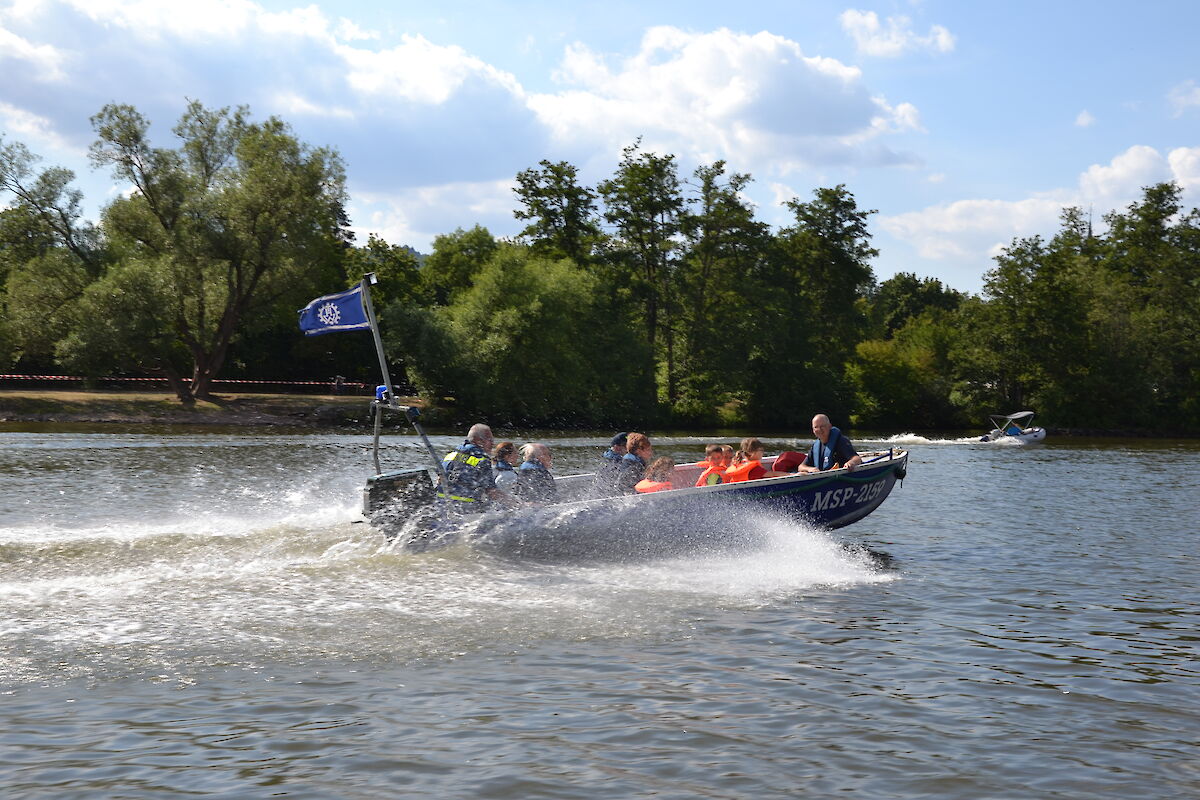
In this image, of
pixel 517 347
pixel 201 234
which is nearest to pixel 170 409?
pixel 201 234

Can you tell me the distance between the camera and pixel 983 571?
555 inches

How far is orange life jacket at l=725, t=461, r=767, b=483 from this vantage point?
14.9 metres

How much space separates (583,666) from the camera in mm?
8555

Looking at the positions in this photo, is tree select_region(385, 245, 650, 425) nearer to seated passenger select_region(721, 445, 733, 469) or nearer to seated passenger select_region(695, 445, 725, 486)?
seated passenger select_region(721, 445, 733, 469)

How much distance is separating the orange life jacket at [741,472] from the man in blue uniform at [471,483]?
10.8 feet

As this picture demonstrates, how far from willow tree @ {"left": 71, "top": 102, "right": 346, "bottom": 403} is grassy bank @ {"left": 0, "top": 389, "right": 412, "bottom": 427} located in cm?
186

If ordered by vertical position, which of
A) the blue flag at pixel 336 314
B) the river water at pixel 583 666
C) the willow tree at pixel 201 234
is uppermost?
the willow tree at pixel 201 234

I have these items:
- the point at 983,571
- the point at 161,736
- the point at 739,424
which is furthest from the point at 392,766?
the point at 739,424

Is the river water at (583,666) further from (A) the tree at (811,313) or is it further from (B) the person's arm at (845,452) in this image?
(A) the tree at (811,313)

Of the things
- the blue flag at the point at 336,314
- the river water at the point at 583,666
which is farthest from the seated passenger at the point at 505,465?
the blue flag at the point at 336,314

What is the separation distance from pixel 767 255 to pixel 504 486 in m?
60.4

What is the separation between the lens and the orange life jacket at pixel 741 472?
14859 millimetres

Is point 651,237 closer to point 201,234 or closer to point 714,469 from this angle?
point 201,234

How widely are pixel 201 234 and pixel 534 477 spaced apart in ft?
141
